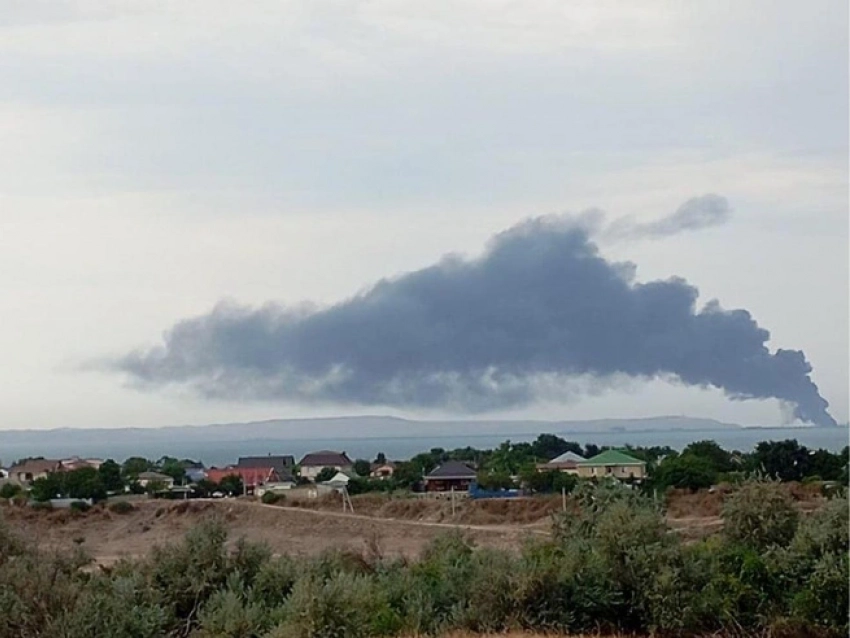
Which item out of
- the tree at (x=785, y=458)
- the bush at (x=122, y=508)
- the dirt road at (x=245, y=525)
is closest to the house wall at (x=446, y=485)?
the dirt road at (x=245, y=525)

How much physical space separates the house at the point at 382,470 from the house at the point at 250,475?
13.2 ft

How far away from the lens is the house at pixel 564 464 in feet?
140

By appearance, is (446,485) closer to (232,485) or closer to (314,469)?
(232,485)

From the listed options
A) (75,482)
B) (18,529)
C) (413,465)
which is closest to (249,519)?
(75,482)

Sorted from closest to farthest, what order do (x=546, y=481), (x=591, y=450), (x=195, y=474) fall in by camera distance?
(x=546, y=481) < (x=591, y=450) < (x=195, y=474)

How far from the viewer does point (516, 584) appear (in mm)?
12719

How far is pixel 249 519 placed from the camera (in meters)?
37.4

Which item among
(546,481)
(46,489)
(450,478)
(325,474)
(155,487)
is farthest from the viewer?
(325,474)

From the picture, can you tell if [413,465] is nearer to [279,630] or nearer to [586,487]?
[586,487]

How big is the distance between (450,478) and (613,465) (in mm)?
8550

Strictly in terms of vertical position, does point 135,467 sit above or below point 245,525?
above

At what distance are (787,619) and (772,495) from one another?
1.92m

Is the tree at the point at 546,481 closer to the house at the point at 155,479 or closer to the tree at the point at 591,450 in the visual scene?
the tree at the point at 591,450

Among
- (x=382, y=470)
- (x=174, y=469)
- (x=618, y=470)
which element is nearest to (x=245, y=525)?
(x=618, y=470)
